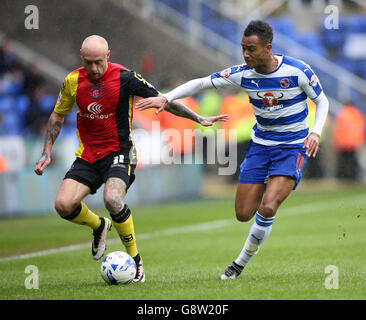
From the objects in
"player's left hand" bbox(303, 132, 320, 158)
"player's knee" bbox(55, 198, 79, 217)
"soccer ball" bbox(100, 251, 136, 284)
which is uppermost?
"player's left hand" bbox(303, 132, 320, 158)

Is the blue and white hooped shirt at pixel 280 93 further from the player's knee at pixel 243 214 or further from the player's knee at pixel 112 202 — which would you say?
the player's knee at pixel 112 202

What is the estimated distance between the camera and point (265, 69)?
7.42 m

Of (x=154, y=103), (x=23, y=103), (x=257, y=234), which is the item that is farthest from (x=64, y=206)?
(x=23, y=103)

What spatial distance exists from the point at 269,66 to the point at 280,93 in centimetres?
28

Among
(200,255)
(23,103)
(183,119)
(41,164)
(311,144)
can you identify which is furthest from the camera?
(183,119)

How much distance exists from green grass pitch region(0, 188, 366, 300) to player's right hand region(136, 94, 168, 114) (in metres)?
1.67

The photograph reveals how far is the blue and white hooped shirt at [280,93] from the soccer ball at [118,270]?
180cm

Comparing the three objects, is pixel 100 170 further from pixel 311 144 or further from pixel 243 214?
pixel 311 144

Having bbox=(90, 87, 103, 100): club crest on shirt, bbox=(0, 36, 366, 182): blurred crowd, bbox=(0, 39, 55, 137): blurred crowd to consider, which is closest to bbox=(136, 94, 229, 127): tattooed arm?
bbox=(90, 87, 103, 100): club crest on shirt

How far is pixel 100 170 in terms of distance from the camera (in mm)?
7797

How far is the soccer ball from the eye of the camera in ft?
23.5

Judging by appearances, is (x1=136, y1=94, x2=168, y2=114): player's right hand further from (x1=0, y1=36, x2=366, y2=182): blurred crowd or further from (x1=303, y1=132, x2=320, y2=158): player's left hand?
(x1=0, y1=36, x2=366, y2=182): blurred crowd
